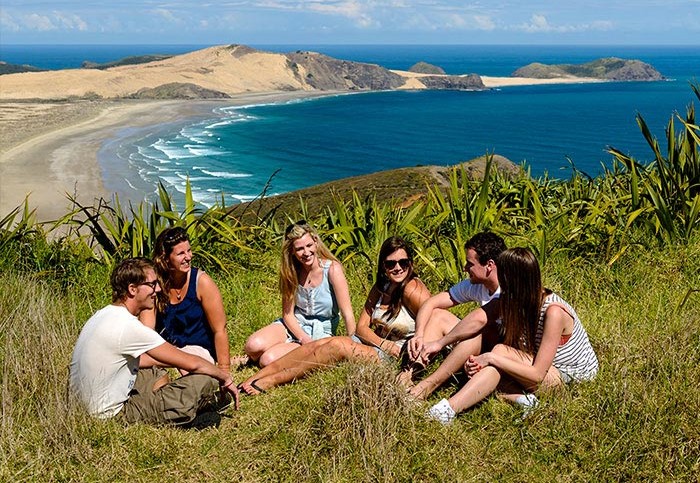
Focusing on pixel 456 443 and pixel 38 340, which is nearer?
pixel 456 443

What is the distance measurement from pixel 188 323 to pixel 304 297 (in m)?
0.79

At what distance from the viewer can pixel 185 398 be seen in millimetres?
3857

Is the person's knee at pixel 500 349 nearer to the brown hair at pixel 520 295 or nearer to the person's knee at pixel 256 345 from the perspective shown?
the brown hair at pixel 520 295

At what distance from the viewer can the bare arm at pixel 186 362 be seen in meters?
3.73

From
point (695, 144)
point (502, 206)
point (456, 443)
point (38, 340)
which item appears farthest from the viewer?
point (502, 206)

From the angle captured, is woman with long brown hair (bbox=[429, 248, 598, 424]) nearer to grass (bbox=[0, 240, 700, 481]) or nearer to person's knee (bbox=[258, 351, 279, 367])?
grass (bbox=[0, 240, 700, 481])

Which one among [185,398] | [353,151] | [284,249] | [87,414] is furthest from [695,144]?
[353,151]

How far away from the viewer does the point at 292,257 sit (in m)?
5.11

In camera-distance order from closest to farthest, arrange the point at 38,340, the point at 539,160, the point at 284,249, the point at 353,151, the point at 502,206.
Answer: the point at 38,340
the point at 284,249
the point at 502,206
the point at 539,160
the point at 353,151

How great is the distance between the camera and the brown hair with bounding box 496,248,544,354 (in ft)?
12.6

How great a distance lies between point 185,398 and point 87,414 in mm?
477

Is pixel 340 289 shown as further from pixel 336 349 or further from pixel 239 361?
pixel 239 361

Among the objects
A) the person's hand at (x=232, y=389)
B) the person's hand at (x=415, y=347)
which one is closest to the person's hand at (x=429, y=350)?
the person's hand at (x=415, y=347)

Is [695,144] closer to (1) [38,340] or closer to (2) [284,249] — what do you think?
(2) [284,249]
